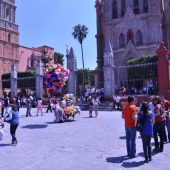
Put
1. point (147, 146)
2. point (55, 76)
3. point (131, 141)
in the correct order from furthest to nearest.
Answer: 1. point (55, 76)
2. point (131, 141)
3. point (147, 146)

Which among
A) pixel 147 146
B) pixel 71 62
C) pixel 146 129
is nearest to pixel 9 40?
pixel 71 62

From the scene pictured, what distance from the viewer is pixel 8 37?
5150 cm

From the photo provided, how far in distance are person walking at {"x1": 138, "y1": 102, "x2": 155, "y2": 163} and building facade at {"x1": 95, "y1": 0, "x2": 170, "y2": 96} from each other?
38.1 meters

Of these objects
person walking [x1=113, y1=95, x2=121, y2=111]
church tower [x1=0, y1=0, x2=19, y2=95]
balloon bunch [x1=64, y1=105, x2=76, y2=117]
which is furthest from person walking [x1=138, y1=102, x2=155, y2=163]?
church tower [x1=0, y1=0, x2=19, y2=95]

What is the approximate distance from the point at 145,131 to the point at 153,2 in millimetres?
41832

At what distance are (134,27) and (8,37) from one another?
2205 cm

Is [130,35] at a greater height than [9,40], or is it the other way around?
[9,40]

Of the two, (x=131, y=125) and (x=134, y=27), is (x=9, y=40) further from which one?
(x=131, y=125)

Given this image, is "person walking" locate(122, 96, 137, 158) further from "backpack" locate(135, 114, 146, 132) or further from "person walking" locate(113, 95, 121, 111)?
"person walking" locate(113, 95, 121, 111)

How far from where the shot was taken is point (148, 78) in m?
23.3

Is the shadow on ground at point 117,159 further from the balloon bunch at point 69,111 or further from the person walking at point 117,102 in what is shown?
the person walking at point 117,102

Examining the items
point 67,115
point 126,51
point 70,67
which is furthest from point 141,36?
point 67,115

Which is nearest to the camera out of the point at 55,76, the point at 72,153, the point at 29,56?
the point at 72,153

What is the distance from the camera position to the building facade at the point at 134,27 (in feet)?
146
